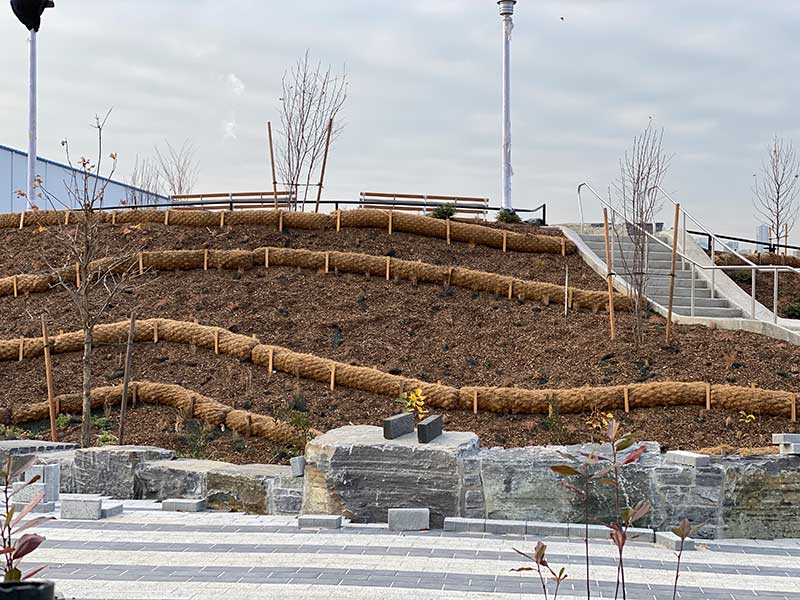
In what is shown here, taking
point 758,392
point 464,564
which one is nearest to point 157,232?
point 758,392

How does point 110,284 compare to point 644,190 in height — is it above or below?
below

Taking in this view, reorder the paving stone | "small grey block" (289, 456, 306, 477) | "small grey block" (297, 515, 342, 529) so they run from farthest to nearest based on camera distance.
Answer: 1. "small grey block" (289, 456, 306, 477)
2. the paving stone
3. "small grey block" (297, 515, 342, 529)

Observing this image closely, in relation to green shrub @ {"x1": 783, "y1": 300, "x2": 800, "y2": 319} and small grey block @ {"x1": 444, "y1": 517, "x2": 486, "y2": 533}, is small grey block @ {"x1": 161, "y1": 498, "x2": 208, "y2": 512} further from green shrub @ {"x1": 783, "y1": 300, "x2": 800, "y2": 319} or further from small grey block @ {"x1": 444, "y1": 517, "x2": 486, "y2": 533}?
green shrub @ {"x1": 783, "y1": 300, "x2": 800, "y2": 319}

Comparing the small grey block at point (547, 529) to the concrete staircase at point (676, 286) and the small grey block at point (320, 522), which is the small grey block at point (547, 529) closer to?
the small grey block at point (320, 522)

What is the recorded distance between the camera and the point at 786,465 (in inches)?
301

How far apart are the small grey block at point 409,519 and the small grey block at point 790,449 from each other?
122 inches

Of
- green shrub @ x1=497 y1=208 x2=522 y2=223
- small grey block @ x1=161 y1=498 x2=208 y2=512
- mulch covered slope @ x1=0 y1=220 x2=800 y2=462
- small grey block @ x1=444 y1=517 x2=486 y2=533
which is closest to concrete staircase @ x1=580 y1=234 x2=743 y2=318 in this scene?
mulch covered slope @ x1=0 y1=220 x2=800 y2=462

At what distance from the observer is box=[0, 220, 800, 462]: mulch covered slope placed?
13047 mm

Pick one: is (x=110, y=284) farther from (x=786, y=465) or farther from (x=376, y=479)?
(x=786, y=465)

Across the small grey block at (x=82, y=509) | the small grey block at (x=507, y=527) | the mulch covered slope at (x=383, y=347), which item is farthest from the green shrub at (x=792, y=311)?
the small grey block at (x=82, y=509)

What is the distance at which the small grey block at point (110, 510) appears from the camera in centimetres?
838

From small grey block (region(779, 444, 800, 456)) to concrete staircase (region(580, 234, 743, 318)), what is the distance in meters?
8.80

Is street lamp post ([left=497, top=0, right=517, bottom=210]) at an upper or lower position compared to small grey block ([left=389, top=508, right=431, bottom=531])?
Answer: upper

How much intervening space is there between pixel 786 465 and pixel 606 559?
2.04m
